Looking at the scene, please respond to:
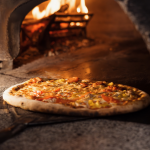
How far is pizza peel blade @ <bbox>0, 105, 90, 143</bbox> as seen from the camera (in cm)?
263

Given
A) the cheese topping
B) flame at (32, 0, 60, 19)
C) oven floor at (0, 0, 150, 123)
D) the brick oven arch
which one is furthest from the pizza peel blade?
flame at (32, 0, 60, 19)

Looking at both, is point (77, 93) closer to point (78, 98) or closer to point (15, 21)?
point (78, 98)

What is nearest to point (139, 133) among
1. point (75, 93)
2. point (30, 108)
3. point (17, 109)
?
point (75, 93)

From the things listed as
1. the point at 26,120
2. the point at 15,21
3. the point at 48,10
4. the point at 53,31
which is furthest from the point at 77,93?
the point at 53,31

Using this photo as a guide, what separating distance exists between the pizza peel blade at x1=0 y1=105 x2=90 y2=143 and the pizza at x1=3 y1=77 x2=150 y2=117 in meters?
0.07

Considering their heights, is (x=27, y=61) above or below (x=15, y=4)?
below

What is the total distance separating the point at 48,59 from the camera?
26.0 feet

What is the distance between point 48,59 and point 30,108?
477 cm

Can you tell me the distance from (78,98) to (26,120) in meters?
0.85

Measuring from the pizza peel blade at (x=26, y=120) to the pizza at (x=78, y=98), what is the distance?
7 cm

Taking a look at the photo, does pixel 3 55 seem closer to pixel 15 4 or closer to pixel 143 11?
pixel 15 4

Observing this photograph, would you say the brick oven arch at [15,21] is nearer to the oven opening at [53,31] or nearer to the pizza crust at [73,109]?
the oven opening at [53,31]

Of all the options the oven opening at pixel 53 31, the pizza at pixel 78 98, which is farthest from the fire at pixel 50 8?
the pizza at pixel 78 98

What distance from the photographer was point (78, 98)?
11.2ft
